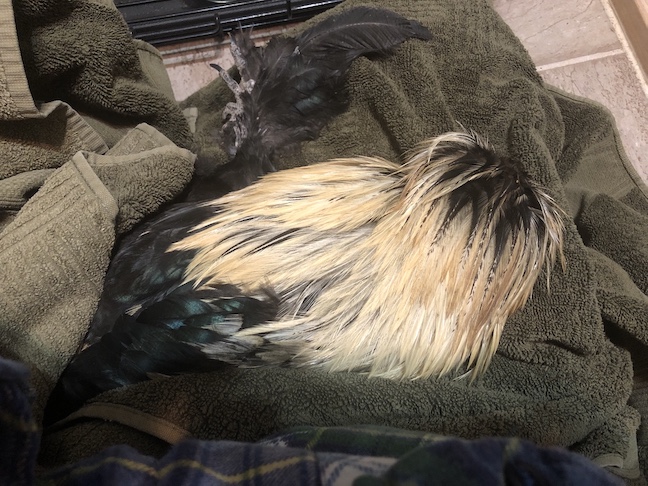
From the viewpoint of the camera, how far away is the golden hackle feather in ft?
2.41

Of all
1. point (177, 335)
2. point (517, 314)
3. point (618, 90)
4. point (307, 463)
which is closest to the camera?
point (307, 463)

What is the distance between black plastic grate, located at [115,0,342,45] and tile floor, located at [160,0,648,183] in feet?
0.14

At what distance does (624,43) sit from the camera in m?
1.33

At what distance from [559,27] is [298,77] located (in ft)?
2.46

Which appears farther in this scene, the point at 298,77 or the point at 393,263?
the point at 298,77

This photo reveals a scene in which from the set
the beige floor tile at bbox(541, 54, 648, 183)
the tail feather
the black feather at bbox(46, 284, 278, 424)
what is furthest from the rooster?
the beige floor tile at bbox(541, 54, 648, 183)

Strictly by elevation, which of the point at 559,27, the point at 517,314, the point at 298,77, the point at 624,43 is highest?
the point at 298,77

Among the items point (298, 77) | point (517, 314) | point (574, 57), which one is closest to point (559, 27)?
point (574, 57)

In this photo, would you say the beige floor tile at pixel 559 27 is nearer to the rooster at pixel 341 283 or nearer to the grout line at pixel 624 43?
the grout line at pixel 624 43

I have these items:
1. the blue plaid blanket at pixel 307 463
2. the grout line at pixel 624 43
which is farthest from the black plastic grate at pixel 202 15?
the blue plaid blanket at pixel 307 463

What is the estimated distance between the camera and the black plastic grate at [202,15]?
1.29 meters

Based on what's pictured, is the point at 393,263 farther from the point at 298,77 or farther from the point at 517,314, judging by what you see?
the point at 298,77

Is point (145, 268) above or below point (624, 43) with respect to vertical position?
above

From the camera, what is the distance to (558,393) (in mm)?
784
